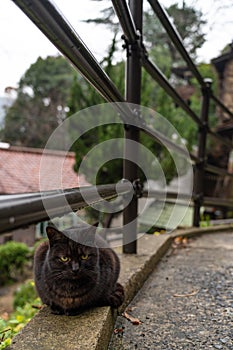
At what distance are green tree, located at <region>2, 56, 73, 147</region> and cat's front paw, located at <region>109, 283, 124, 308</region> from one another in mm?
7872

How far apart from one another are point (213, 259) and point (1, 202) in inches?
53.6

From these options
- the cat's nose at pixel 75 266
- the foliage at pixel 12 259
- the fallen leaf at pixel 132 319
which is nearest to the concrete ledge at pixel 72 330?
the fallen leaf at pixel 132 319

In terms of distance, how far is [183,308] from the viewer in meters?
1.00

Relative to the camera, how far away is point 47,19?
1.58 feet

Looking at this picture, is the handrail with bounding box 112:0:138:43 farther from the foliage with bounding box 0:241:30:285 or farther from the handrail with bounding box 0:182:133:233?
the foliage with bounding box 0:241:30:285

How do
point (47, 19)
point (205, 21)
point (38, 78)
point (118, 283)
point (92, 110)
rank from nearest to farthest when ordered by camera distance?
point (47, 19), point (118, 283), point (205, 21), point (92, 110), point (38, 78)

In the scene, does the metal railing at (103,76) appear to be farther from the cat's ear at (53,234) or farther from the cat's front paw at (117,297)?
the cat's front paw at (117,297)

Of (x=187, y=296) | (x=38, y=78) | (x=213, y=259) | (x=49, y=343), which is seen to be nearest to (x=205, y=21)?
(x=213, y=259)

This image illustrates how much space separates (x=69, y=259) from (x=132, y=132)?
0.62m

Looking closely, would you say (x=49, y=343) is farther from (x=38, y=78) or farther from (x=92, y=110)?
(x=38, y=78)

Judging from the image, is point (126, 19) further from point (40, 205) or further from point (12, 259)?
point (12, 259)

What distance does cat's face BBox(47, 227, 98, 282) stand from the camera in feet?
2.63

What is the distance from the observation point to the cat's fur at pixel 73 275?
804 millimetres

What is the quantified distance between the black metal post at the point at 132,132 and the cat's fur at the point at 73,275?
0.43 metres
